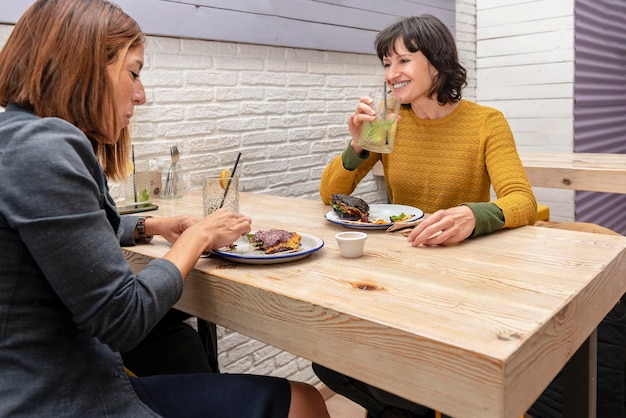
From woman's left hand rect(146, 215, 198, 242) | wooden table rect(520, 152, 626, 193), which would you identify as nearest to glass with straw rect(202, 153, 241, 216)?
woman's left hand rect(146, 215, 198, 242)

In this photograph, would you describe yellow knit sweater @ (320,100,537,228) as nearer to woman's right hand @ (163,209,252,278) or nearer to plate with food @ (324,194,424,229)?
plate with food @ (324,194,424,229)

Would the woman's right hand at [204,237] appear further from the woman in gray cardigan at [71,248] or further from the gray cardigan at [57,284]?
the gray cardigan at [57,284]

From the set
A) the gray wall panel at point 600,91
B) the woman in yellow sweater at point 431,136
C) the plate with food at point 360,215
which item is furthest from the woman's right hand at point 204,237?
the gray wall panel at point 600,91

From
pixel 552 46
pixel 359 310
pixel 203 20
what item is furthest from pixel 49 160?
pixel 552 46

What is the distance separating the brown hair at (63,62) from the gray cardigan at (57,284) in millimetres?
57

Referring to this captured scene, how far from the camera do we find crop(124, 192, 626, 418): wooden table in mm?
765

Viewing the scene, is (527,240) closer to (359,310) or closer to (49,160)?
(359,310)

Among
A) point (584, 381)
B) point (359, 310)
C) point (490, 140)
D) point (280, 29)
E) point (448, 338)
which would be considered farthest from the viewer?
point (280, 29)

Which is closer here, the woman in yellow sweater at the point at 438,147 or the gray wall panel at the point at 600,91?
the woman in yellow sweater at the point at 438,147

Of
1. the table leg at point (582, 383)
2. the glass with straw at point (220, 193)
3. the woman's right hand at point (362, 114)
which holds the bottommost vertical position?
the table leg at point (582, 383)

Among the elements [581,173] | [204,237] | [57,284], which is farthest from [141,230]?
[581,173]

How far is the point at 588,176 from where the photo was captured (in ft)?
7.89

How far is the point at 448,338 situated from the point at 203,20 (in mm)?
1884

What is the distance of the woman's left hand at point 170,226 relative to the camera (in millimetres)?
1342
